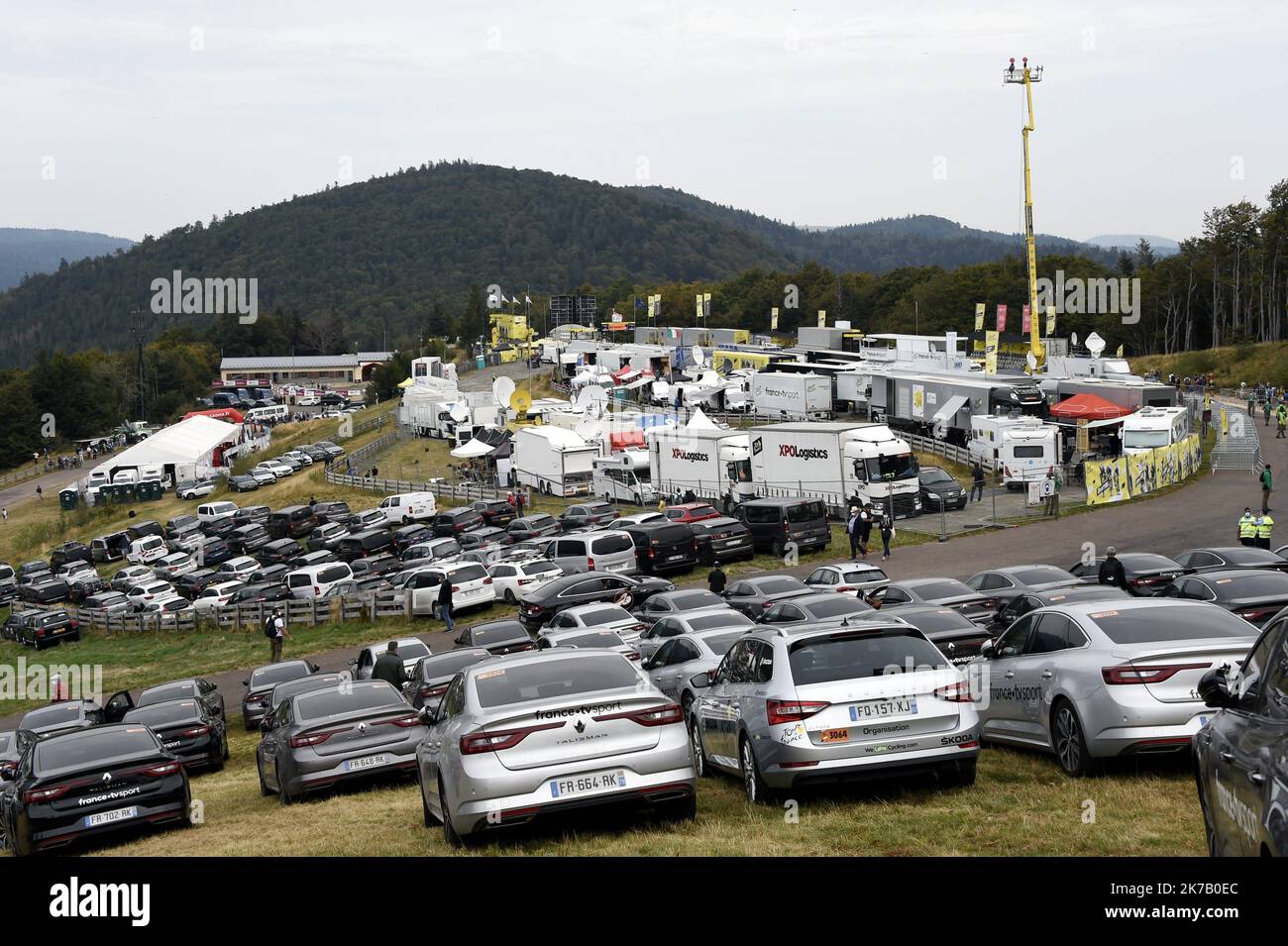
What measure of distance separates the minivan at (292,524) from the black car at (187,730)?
143ft

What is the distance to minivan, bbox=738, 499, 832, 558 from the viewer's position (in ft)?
131

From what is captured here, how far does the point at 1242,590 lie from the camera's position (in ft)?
56.5

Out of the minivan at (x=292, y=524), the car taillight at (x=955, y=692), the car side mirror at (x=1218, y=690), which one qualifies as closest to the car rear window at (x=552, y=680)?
the car taillight at (x=955, y=692)

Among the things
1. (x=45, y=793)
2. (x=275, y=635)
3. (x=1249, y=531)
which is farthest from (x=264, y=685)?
(x=1249, y=531)

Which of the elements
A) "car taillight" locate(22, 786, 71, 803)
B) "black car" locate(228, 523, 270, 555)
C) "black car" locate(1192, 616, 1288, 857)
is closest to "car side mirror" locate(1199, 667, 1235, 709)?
"black car" locate(1192, 616, 1288, 857)

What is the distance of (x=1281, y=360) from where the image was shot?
315 ft

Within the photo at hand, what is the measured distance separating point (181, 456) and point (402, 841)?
3670 inches

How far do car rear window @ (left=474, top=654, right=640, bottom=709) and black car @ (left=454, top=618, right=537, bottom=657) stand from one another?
11.6 meters

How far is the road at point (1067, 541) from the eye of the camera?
34.8 metres

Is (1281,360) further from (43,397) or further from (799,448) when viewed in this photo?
(43,397)

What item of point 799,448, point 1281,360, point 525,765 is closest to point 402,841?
point 525,765

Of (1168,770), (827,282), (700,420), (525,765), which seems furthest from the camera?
(827,282)

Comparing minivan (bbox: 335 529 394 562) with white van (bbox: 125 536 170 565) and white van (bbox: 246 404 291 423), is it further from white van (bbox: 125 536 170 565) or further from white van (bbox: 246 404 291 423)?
white van (bbox: 246 404 291 423)
